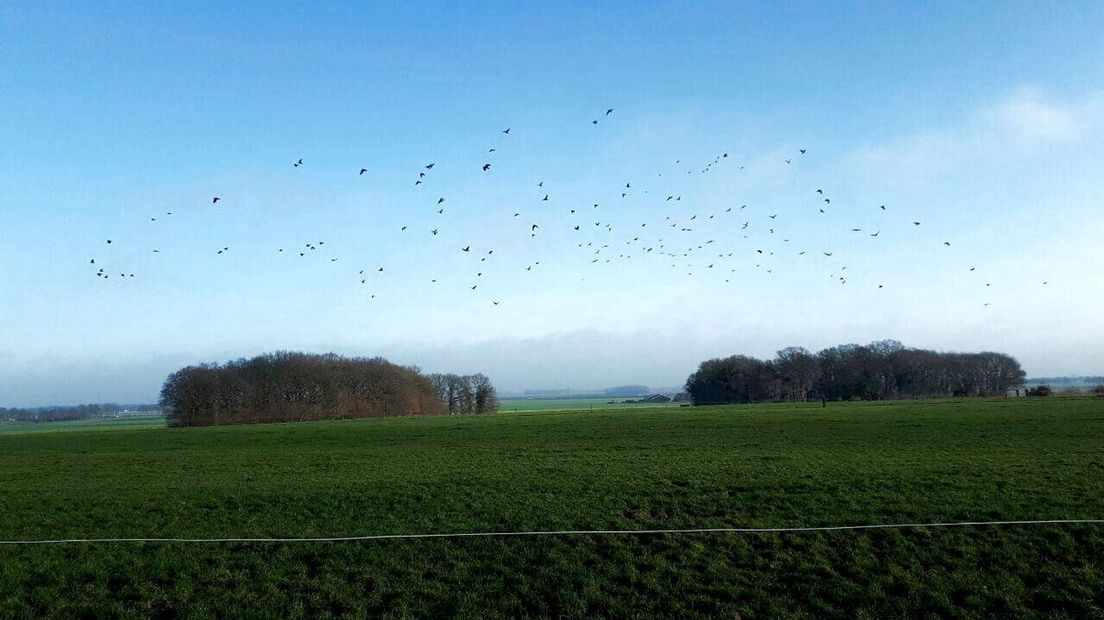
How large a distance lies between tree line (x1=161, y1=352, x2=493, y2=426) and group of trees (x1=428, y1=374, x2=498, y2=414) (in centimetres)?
1728

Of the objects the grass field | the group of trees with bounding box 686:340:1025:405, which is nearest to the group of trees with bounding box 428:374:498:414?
the group of trees with bounding box 686:340:1025:405

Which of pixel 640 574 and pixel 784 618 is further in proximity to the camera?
pixel 640 574

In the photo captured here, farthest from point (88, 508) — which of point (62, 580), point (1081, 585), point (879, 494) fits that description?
point (1081, 585)

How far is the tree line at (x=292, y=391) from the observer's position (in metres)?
100

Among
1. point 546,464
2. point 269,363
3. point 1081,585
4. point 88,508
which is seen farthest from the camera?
point 269,363

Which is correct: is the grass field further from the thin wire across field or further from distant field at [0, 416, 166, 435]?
distant field at [0, 416, 166, 435]

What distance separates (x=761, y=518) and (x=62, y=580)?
1217 centimetres

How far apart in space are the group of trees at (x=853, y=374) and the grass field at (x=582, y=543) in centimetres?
12963

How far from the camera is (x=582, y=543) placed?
12.4 m

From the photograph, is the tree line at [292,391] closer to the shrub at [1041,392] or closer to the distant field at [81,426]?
the distant field at [81,426]

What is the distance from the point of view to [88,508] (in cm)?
1653

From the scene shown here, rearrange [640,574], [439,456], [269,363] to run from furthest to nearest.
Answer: [269,363] → [439,456] → [640,574]

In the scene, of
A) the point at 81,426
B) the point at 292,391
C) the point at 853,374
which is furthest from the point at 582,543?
the point at 853,374

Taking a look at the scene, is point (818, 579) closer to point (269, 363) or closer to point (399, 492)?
point (399, 492)
